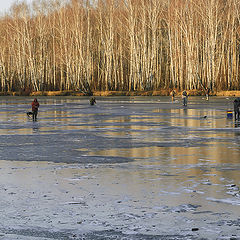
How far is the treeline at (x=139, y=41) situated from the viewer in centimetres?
6825

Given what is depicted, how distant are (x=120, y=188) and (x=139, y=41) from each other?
223 ft

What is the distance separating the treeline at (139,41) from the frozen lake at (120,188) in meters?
48.7

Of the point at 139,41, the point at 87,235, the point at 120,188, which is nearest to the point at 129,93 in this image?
the point at 139,41

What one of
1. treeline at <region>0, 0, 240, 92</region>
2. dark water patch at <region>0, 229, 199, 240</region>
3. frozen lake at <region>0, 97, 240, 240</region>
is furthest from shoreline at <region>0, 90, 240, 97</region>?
dark water patch at <region>0, 229, 199, 240</region>

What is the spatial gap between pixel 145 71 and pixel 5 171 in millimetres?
65366

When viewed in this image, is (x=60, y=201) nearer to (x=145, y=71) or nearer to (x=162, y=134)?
(x=162, y=134)

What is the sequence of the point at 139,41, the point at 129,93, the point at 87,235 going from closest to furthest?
the point at 87,235 → the point at 129,93 → the point at 139,41

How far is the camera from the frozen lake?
6793mm

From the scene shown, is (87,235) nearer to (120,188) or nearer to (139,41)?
(120,188)

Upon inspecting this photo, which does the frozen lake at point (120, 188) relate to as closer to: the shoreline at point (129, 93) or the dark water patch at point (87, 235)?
the dark water patch at point (87, 235)

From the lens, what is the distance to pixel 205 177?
10.5m

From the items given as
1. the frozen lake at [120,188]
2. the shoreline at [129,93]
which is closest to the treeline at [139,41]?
the shoreline at [129,93]

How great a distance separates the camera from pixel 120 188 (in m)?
9.42

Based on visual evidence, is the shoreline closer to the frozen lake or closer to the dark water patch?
the frozen lake
